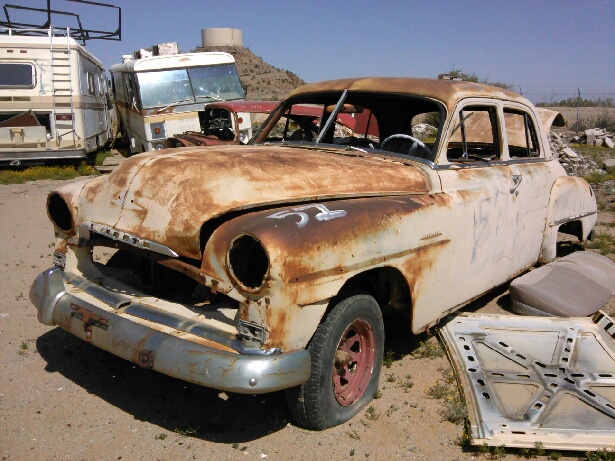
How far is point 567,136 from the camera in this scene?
21.4 metres

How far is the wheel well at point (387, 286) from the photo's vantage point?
3324mm

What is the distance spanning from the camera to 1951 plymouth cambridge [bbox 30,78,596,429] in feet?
8.73

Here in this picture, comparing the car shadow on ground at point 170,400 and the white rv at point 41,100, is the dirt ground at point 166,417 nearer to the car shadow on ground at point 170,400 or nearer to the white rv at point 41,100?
the car shadow on ground at point 170,400

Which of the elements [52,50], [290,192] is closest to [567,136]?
[52,50]

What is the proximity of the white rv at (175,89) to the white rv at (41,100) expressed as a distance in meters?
1.22

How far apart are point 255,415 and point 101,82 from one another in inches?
554

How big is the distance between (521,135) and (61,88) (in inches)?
375

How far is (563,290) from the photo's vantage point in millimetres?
4691

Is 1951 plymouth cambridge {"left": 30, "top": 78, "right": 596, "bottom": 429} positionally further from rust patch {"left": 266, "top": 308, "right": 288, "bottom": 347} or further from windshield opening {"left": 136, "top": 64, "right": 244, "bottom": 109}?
windshield opening {"left": 136, "top": 64, "right": 244, "bottom": 109}

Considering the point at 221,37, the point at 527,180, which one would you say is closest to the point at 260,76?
the point at 221,37

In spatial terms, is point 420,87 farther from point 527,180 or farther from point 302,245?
point 302,245

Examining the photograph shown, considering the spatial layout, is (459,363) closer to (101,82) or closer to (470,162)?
(470,162)

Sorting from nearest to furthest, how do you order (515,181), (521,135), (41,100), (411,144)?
(411,144) < (515,181) < (521,135) < (41,100)

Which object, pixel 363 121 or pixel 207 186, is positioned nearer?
pixel 207 186
